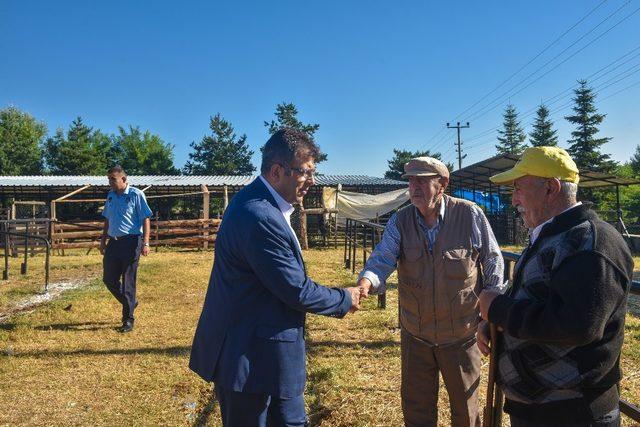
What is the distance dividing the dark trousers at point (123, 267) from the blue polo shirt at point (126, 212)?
11cm

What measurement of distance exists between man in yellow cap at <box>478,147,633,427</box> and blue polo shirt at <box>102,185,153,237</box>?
5106 millimetres

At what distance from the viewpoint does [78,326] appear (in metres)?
6.17

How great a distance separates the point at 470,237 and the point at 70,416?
10.8ft

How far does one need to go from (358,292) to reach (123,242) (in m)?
4.36

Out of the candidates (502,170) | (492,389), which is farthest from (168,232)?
(492,389)

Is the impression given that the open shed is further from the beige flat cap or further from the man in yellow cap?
the man in yellow cap

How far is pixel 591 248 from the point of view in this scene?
148 centimetres

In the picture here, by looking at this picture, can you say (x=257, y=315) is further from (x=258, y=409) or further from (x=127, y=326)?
(x=127, y=326)

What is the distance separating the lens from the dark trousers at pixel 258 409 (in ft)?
6.78

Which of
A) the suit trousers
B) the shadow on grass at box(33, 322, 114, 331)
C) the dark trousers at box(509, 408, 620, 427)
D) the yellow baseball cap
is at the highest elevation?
the yellow baseball cap

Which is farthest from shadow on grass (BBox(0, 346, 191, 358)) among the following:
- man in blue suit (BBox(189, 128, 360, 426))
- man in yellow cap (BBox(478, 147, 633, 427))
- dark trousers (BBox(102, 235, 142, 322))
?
man in yellow cap (BBox(478, 147, 633, 427))

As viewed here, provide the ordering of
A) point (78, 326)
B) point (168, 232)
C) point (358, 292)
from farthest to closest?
point (168, 232) → point (78, 326) → point (358, 292)

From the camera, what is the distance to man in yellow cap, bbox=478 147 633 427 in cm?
146

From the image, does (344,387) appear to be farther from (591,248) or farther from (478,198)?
(478,198)
